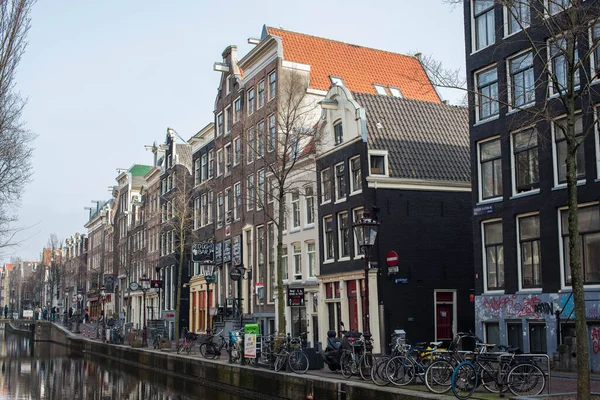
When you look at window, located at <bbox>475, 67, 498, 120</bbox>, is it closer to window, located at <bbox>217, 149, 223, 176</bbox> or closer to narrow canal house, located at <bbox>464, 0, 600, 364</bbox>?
narrow canal house, located at <bbox>464, 0, 600, 364</bbox>

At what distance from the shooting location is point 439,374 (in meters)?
18.7

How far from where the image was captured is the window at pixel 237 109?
163 ft

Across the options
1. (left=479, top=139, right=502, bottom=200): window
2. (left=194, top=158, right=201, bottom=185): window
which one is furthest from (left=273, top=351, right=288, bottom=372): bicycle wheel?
(left=194, top=158, right=201, bottom=185): window

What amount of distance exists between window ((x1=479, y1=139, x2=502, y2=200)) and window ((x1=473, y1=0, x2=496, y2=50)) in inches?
157

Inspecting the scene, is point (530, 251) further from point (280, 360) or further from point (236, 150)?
point (236, 150)

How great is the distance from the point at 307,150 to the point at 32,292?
438ft

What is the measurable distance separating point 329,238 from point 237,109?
661 inches

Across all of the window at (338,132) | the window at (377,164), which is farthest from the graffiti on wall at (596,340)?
the window at (338,132)

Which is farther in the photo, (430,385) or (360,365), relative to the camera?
(360,365)

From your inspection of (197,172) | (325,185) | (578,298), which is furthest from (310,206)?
(578,298)

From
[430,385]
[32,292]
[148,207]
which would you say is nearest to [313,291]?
[430,385]

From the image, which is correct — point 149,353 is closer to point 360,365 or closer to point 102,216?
point 360,365

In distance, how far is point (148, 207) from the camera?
74.6 meters

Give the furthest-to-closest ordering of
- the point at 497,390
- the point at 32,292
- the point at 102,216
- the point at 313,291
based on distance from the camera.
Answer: the point at 32,292 → the point at 102,216 → the point at 313,291 → the point at 497,390
